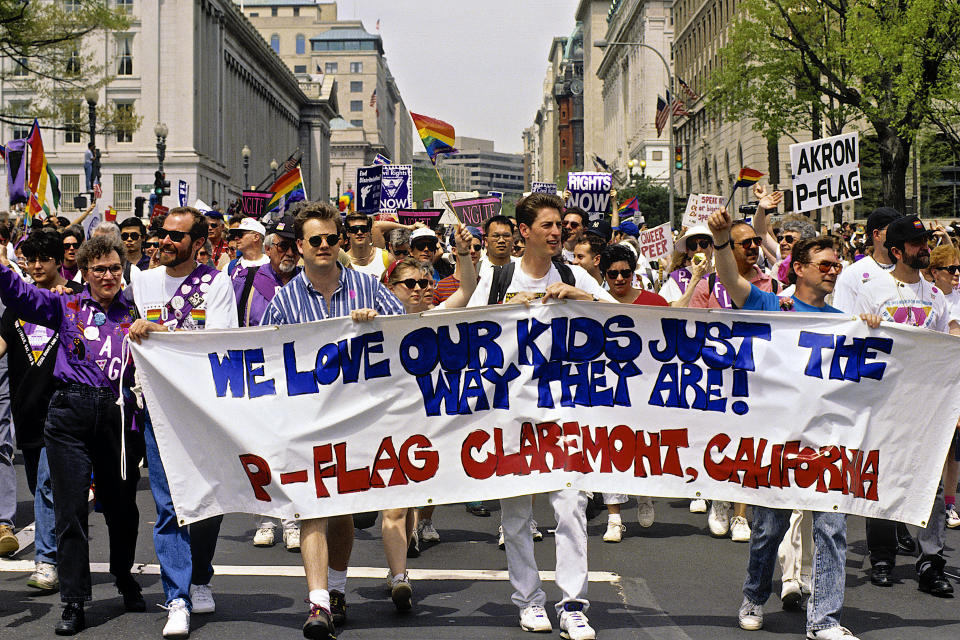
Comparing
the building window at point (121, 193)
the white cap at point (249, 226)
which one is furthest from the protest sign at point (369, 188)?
the building window at point (121, 193)

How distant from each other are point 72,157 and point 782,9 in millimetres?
41901

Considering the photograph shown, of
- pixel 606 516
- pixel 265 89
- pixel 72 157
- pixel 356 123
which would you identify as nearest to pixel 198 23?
pixel 72 157

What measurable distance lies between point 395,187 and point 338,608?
1326 cm

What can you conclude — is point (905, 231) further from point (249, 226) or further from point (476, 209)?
point (476, 209)

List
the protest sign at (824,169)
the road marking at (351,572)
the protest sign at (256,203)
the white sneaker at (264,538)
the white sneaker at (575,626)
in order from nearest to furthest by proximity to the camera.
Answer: the white sneaker at (575,626)
the road marking at (351,572)
the white sneaker at (264,538)
the protest sign at (824,169)
the protest sign at (256,203)

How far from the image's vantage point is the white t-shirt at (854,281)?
299 inches

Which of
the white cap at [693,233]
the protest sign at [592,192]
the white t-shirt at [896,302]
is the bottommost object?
the white t-shirt at [896,302]

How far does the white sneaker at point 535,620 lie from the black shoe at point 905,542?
9.90ft

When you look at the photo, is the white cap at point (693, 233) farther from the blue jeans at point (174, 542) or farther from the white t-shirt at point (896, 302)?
the blue jeans at point (174, 542)

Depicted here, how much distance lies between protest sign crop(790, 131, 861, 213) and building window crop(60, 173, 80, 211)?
58332 millimetres

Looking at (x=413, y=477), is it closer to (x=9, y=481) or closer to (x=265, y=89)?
(x=9, y=481)

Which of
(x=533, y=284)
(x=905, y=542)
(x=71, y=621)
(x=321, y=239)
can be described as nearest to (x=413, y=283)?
(x=533, y=284)

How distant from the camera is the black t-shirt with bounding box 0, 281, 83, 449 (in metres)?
7.04

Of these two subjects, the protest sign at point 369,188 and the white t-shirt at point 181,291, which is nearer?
the white t-shirt at point 181,291
